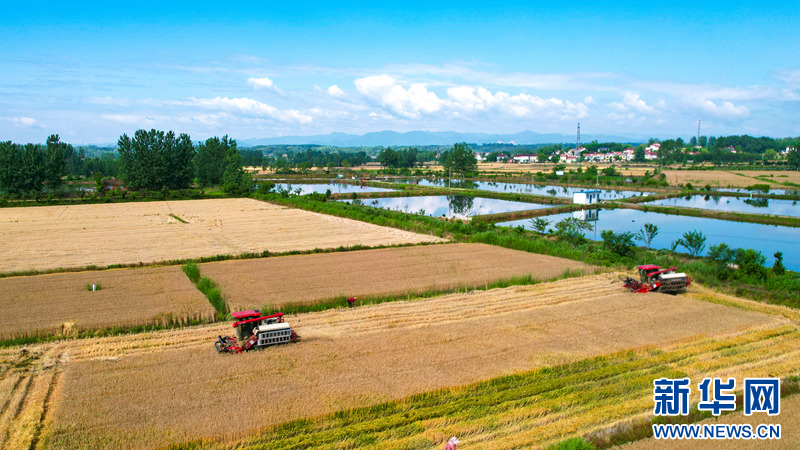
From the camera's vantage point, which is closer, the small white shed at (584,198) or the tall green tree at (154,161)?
A: the small white shed at (584,198)

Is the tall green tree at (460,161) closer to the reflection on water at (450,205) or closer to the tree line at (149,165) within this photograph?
the reflection on water at (450,205)

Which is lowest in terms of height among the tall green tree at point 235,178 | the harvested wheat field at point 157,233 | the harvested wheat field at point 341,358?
the harvested wheat field at point 341,358

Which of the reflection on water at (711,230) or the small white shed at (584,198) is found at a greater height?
the small white shed at (584,198)

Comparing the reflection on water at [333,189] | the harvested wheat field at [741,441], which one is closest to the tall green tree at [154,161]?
the reflection on water at [333,189]

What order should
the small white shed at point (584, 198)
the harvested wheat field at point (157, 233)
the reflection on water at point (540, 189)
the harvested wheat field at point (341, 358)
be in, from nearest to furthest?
1. the harvested wheat field at point (341, 358)
2. the harvested wheat field at point (157, 233)
3. the small white shed at point (584, 198)
4. the reflection on water at point (540, 189)

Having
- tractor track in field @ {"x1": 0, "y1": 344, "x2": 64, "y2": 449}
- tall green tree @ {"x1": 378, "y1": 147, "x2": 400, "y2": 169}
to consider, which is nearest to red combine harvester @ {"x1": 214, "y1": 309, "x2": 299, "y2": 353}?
tractor track in field @ {"x1": 0, "y1": 344, "x2": 64, "y2": 449}

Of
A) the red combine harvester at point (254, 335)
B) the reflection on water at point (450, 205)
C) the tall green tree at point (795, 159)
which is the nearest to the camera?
the red combine harvester at point (254, 335)

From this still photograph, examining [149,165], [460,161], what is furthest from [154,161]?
[460,161]
